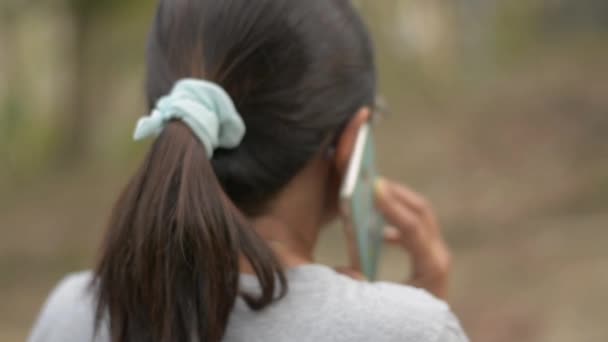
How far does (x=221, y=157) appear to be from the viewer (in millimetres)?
883


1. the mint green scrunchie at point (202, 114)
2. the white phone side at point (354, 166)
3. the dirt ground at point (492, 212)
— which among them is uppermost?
the mint green scrunchie at point (202, 114)

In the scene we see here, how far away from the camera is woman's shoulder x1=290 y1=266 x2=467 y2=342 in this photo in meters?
0.79

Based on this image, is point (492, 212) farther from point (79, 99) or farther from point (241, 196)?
point (241, 196)

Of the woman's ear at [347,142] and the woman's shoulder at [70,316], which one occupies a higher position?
the woman's ear at [347,142]

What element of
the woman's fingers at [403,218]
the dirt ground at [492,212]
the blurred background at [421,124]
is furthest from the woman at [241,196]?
the blurred background at [421,124]

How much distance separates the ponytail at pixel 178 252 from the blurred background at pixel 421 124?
2578mm

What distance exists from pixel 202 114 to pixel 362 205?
28 cm

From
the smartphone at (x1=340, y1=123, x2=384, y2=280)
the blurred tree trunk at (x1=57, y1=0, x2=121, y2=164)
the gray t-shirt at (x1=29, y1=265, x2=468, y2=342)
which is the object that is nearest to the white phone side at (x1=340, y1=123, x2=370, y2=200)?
the smartphone at (x1=340, y1=123, x2=384, y2=280)

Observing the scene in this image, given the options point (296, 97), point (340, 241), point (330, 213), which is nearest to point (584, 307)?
point (340, 241)

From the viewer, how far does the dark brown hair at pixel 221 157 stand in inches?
31.2

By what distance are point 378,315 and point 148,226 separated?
0.78 ft

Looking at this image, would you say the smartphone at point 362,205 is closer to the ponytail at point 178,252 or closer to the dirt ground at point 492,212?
the ponytail at point 178,252

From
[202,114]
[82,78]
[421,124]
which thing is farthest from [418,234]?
[82,78]

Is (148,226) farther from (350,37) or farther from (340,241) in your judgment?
(340,241)
